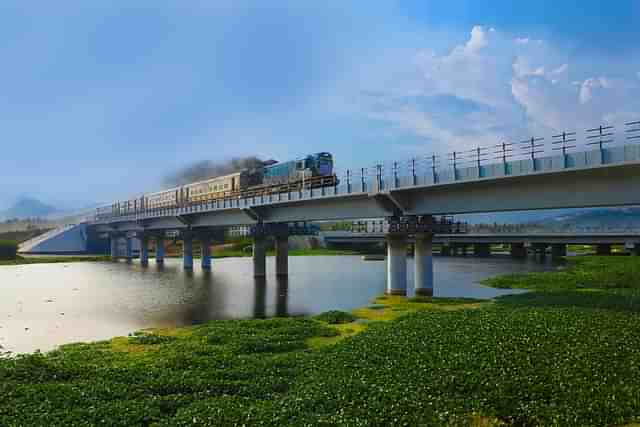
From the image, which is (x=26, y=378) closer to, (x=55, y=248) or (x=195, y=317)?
(x=195, y=317)

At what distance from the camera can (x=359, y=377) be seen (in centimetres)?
1327

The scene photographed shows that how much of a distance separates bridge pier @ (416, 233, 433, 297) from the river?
2057 mm

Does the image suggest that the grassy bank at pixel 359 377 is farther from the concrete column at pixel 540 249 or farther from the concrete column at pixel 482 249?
the concrete column at pixel 482 249

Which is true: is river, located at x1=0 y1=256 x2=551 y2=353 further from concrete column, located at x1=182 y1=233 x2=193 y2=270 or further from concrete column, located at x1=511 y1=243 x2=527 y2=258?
concrete column, located at x1=511 y1=243 x2=527 y2=258

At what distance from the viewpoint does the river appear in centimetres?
2697

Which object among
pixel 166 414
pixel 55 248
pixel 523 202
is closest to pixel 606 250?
pixel 523 202

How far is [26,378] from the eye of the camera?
13797 mm

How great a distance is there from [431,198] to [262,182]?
2967 cm

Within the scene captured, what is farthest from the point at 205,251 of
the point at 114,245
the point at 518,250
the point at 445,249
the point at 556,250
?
the point at 556,250

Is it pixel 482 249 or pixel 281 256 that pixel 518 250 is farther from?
pixel 281 256

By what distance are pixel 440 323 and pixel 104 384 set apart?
13.0 meters

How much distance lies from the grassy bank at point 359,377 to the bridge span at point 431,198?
8.27 m

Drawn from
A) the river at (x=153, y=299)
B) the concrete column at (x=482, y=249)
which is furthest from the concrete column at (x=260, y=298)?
the concrete column at (x=482, y=249)

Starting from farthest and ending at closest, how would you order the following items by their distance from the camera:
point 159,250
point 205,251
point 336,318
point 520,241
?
point 520,241 < point 159,250 < point 205,251 < point 336,318
